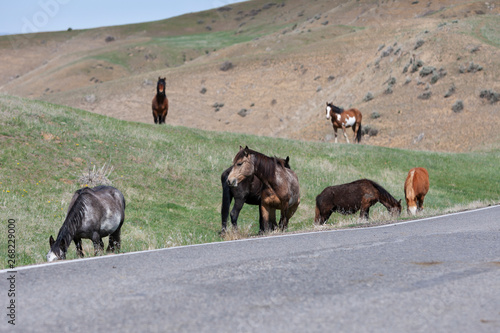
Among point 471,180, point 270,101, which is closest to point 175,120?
point 270,101

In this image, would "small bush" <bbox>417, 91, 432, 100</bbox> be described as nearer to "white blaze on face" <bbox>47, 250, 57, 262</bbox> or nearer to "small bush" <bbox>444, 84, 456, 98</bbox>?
"small bush" <bbox>444, 84, 456, 98</bbox>

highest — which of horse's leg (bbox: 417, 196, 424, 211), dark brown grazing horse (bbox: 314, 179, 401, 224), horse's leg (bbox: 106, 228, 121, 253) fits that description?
horse's leg (bbox: 106, 228, 121, 253)

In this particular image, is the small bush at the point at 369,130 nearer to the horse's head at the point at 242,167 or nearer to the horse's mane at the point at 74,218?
the horse's head at the point at 242,167

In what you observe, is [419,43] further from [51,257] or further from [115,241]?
[51,257]

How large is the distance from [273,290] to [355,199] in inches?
433

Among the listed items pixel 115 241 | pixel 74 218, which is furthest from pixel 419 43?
pixel 74 218

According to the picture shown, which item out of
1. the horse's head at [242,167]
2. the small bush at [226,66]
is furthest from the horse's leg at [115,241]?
the small bush at [226,66]

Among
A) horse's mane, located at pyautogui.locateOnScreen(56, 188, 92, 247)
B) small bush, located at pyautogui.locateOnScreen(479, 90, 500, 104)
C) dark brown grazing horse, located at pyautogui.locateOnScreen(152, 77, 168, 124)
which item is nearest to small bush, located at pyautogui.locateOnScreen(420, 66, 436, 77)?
small bush, located at pyautogui.locateOnScreen(479, 90, 500, 104)

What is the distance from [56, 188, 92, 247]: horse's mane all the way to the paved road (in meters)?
2.41

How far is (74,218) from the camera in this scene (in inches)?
419

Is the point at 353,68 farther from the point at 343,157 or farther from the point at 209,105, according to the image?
the point at 343,157

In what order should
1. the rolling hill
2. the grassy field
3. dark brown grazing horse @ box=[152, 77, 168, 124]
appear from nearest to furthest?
1. the grassy field
2. dark brown grazing horse @ box=[152, 77, 168, 124]
3. the rolling hill

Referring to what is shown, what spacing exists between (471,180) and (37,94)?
281 ft

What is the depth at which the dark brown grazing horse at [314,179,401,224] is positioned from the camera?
1634 cm
